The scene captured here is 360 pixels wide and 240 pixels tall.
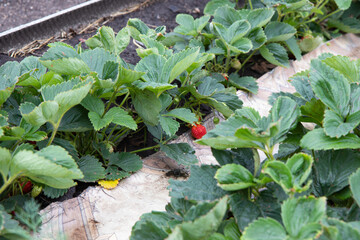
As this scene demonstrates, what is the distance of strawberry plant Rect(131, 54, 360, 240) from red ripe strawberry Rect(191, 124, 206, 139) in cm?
60

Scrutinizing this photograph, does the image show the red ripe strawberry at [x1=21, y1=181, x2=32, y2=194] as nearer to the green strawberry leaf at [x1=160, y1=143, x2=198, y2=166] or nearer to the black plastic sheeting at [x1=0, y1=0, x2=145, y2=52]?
the green strawberry leaf at [x1=160, y1=143, x2=198, y2=166]

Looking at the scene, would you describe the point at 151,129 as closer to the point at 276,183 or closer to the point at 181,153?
the point at 181,153

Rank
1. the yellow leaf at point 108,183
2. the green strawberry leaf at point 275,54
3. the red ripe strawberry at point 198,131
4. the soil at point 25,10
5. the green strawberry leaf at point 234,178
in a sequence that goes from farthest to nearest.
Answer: the soil at point 25,10, the green strawberry leaf at point 275,54, the red ripe strawberry at point 198,131, the yellow leaf at point 108,183, the green strawberry leaf at point 234,178

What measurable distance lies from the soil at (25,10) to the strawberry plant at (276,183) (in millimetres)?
2096

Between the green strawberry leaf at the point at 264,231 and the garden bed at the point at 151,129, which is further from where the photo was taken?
the garden bed at the point at 151,129

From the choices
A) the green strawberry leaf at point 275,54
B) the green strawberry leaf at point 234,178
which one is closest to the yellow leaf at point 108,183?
the green strawberry leaf at point 234,178

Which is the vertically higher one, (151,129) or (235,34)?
(235,34)

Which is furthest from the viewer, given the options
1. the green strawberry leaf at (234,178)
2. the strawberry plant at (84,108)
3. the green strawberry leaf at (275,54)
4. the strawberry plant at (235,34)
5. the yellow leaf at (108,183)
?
the green strawberry leaf at (275,54)


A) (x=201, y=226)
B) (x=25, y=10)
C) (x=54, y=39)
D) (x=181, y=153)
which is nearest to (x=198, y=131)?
(x=181, y=153)

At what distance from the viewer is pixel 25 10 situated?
292 cm

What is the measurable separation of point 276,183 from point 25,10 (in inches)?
96.4

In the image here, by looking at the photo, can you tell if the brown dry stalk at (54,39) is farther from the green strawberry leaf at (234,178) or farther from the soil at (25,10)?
the green strawberry leaf at (234,178)

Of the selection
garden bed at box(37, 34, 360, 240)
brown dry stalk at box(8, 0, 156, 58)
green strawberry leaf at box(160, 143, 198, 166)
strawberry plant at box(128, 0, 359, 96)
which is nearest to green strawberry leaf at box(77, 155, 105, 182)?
garden bed at box(37, 34, 360, 240)

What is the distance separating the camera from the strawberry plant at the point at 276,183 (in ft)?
3.19
